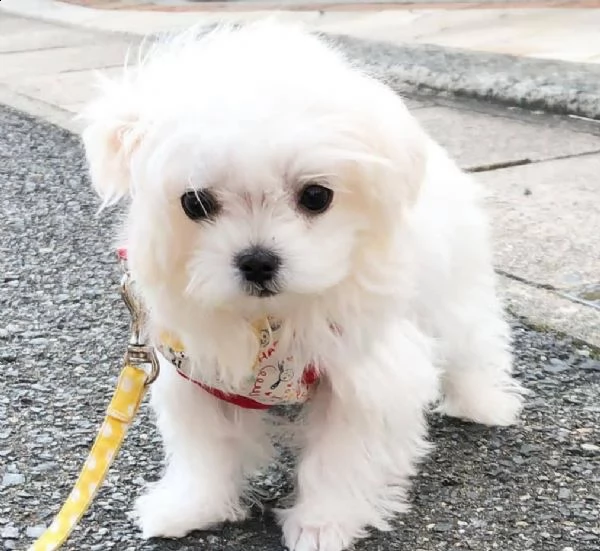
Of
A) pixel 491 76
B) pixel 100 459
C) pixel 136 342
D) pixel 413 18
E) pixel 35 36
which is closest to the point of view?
pixel 100 459

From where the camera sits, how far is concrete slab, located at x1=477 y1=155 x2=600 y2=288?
3971 millimetres

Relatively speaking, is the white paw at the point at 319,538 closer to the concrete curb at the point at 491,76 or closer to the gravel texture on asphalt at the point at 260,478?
the gravel texture on asphalt at the point at 260,478

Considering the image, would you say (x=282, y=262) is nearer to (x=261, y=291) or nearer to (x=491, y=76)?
(x=261, y=291)

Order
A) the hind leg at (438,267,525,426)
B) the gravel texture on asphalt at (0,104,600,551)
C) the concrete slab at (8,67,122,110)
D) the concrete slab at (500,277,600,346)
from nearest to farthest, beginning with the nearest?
1. the gravel texture on asphalt at (0,104,600,551)
2. the hind leg at (438,267,525,426)
3. the concrete slab at (500,277,600,346)
4. the concrete slab at (8,67,122,110)

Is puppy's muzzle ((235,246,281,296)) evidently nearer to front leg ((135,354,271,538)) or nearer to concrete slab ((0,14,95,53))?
front leg ((135,354,271,538))

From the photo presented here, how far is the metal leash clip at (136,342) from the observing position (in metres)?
2.40

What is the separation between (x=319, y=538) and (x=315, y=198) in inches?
33.2

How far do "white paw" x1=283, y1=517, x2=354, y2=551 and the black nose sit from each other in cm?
72

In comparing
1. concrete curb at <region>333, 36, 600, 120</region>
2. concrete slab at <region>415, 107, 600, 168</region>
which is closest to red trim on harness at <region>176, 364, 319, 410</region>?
concrete slab at <region>415, 107, 600, 168</region>

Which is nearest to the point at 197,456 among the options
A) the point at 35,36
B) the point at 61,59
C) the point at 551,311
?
the point at 551,311

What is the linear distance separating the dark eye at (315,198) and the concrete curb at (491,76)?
372 cm

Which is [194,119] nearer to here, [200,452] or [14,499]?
[200,452]

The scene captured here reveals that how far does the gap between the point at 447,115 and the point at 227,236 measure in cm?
447

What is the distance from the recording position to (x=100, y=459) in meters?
2.34
